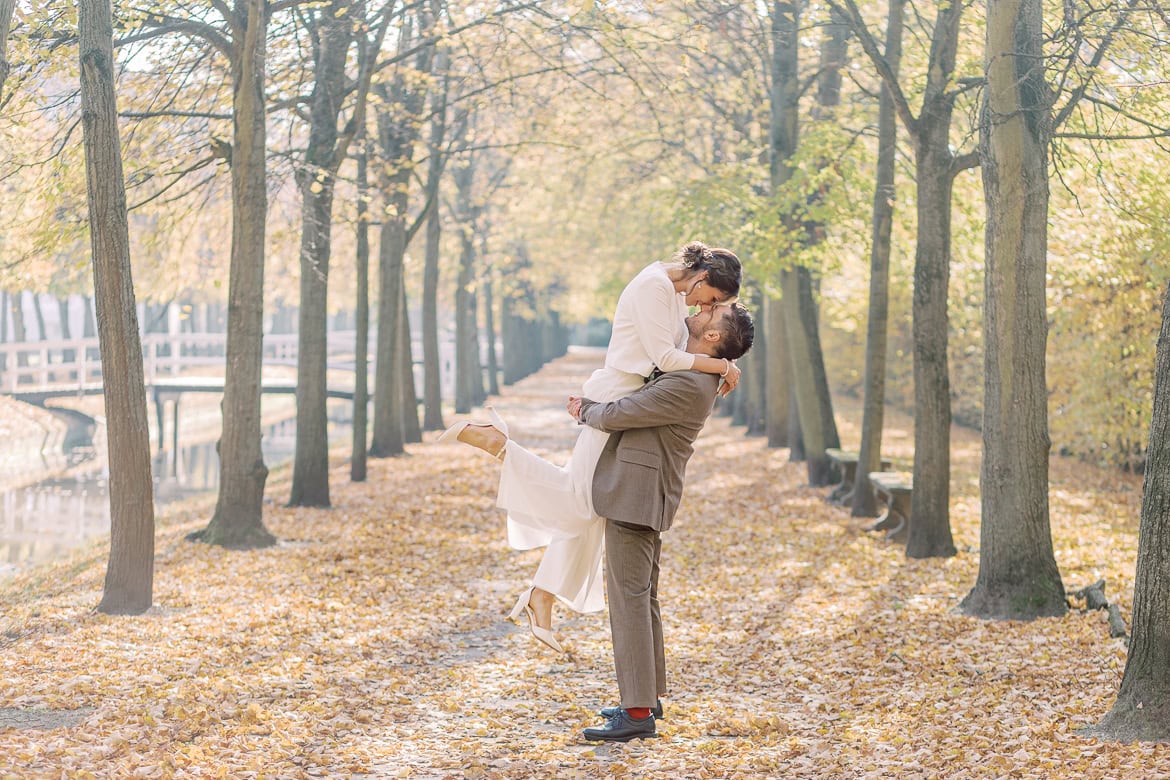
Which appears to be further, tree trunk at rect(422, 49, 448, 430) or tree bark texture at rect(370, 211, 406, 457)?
tree trunk at rect(422, 49, 448, 430)

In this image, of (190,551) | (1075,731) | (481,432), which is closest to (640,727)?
(481,432)

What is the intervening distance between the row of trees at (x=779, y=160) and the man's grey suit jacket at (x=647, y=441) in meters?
2.05

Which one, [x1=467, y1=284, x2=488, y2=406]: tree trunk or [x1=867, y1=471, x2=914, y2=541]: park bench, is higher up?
[x1=467, y1=284, x2=488, y2=406]: tree trunk

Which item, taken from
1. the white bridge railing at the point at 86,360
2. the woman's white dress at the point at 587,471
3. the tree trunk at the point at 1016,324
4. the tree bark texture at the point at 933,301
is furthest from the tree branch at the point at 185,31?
the white bridge railing at the point at 86,360

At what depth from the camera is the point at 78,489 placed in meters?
21.0

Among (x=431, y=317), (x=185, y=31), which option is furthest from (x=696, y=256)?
(x=431, y=317)

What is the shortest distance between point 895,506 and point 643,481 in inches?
293

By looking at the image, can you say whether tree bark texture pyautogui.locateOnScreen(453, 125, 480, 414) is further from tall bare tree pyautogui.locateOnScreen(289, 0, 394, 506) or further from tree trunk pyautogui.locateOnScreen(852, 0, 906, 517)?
tree trunk pyautogui.locateOnScreen(852, 0, 906, 517)

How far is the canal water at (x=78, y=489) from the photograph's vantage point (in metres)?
15.2

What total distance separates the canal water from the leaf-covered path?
10.5 ft

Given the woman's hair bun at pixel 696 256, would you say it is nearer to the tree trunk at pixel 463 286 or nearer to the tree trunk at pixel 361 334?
the tree trunk at pixel 361 334

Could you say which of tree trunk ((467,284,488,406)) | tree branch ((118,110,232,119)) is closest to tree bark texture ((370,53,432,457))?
tree branch ((118,110,232,119))

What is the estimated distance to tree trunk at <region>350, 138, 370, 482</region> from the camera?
1504 cm

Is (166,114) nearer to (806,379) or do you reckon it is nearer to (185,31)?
(185,31)
